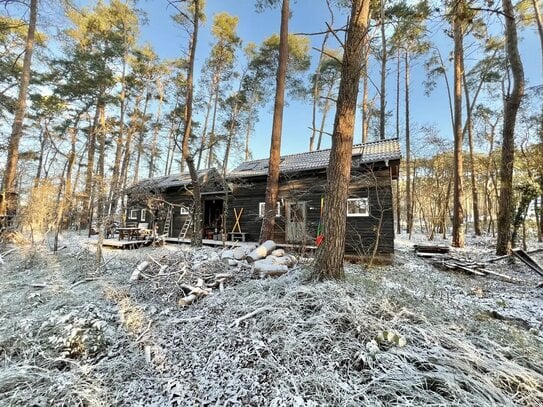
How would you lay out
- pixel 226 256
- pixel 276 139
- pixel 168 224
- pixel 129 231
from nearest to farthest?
1. pixel 226 256
2. pixel 276 139
3. pixel 129 231
4. pixel 168 224

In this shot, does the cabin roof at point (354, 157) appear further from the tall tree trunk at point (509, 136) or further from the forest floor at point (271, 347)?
the forest floor at point (271, 347)

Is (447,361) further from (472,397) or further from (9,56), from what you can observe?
(9,56)

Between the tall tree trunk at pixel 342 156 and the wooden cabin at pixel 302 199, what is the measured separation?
7.24ft

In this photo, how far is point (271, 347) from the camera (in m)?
2.52

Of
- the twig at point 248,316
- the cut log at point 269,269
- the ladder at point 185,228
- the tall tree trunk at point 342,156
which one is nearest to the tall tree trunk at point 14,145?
the ladder at point 185,228

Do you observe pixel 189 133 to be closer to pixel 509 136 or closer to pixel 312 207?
pixel 312 207

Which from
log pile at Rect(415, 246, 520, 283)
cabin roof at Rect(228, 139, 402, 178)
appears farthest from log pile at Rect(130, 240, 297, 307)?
log pile at Rect(415, 246, 520, 283)

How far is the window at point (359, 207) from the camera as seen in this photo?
8.38 meters

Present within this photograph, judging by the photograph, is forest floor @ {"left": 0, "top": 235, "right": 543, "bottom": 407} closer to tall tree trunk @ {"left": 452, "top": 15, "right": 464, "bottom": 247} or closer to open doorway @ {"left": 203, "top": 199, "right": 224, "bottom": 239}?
tall tree trunk @ {"left": 452, "top": 15, "right": 464, "bottom": 247}

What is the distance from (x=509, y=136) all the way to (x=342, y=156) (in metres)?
7.69

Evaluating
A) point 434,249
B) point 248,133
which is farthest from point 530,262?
point 248,133

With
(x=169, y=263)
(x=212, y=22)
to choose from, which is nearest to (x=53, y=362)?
(x=169, y=263)

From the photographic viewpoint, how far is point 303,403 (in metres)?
1.91

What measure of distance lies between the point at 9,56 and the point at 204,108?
9.26m
